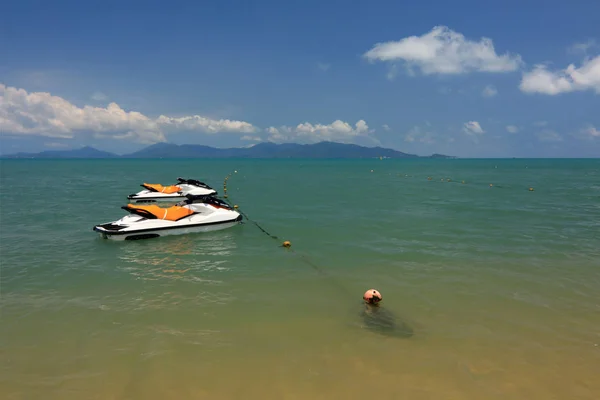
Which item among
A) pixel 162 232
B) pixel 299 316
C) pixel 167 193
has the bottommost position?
pixel 299 316

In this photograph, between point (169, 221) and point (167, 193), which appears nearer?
point (169, 221)

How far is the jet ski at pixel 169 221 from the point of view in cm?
1799

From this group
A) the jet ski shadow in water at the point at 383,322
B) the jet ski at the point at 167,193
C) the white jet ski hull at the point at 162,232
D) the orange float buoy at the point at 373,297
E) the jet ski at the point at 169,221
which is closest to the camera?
the jet ski shadow in water at the point at 383,322

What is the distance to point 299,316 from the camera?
31.9 feet

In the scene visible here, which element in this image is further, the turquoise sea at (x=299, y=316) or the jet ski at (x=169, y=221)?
the jet ski at (x=169, y=221)

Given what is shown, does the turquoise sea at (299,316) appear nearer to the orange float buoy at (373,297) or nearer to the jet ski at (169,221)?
the orange float buoy at (373,297)

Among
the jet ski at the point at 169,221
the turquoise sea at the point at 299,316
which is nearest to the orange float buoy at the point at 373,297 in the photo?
the turquoise sea at the point at 299,316

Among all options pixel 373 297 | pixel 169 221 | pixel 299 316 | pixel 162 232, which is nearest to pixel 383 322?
pixel 373 297

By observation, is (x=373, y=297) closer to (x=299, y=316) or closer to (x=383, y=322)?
(x=383, y=322)

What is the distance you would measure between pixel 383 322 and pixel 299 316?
2164 millimetres

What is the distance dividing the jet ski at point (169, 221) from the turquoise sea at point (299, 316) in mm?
630

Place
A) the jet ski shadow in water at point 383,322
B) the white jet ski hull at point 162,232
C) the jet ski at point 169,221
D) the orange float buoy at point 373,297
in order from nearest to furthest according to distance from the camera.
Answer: the jet ski shadow in water at point 383,322, the orange float buoy at point 373,297, the white jet ski hull at point 162,232, the jet ski at point 169,221

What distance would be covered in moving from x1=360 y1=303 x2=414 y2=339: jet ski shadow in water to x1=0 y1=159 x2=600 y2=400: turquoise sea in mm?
103

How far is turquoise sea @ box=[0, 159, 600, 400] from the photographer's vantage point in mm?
7020
